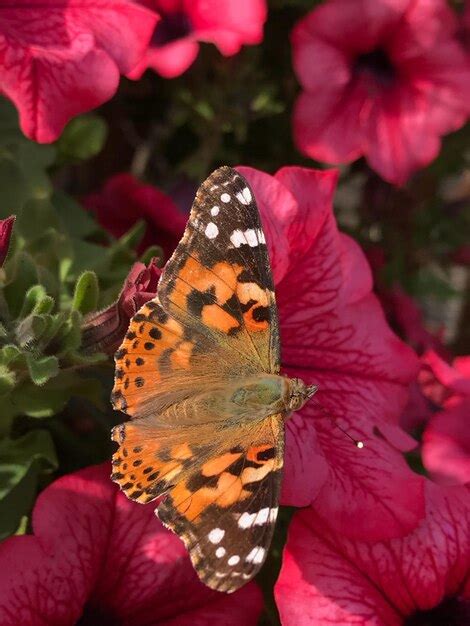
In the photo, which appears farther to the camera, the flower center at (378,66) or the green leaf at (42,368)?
the flower center at (378,66)

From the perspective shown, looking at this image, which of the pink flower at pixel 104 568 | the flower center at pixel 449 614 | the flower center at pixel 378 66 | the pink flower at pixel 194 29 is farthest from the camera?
the flower center at pixel 378 66

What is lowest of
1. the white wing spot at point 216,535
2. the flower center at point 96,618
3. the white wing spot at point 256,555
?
the flower center at point 96,618

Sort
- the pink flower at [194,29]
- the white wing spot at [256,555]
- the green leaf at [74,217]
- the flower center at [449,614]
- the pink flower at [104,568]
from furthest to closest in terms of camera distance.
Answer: the green leaf at [74,217] < the pink flower at [194,29] < the flower center at [449,614] < the pink flower at [104,568] < the white wing spot at [256,555]

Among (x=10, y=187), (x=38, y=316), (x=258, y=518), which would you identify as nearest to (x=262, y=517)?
(x=258, y=518)

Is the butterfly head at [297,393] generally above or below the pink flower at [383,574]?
above

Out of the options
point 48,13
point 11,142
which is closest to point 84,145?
point 11,142

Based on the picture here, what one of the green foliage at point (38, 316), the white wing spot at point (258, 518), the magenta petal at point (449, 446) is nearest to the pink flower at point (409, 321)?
the magenta petal at point (449, 446)

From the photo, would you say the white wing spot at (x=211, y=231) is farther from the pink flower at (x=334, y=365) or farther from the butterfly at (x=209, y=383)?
the pink flower at (x=334, y=365)

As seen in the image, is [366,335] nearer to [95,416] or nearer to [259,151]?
[95,416]
